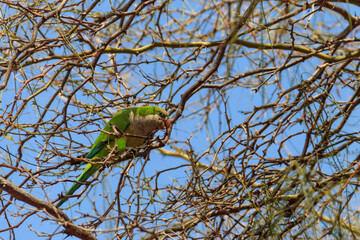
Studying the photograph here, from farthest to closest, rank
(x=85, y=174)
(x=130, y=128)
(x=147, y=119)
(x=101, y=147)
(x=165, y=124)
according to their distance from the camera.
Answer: (x=130, y=128)
(x=147, y=119)
(x=101, y=147)
(x=85, y=174)
(x=165, y=124)

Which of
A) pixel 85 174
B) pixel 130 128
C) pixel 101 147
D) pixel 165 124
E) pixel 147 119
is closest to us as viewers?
pixel 165 124

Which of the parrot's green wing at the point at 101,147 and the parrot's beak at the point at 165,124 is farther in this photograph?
the parrot's green wing at the point at 101,147

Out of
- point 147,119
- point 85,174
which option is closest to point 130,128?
point 147,119

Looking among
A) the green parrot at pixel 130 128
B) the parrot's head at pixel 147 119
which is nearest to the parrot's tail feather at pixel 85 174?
the green parrot at pixel 130 128

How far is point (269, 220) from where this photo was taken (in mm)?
2527

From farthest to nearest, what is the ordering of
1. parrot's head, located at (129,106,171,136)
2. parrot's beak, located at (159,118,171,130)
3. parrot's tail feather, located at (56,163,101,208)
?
parrot's head, located at (129,106,171,136) < parrot's tail feather, located at (56,163,101,208) < parrot's beak, located at (159,118,171,130)

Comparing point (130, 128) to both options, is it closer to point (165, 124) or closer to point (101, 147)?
point (101, 147)

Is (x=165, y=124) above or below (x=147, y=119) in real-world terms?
below

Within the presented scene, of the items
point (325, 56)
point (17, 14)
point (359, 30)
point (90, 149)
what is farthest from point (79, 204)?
point (359, 30)

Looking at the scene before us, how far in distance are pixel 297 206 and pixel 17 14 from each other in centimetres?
314

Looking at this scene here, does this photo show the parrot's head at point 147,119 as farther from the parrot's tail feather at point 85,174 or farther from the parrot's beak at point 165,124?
the parrot's tail feather at point 85,174

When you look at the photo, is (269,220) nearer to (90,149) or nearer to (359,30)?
(90,149)

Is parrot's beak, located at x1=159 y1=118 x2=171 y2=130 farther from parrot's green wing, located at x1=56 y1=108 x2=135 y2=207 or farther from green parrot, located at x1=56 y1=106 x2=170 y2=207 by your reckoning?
parrot's green wing, located at x1=56 y1=108 x2=135 y2=207

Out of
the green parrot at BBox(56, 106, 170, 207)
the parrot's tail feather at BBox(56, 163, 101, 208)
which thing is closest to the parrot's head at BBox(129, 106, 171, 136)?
the green parrot at BBox(56, 106, 170, 207)
